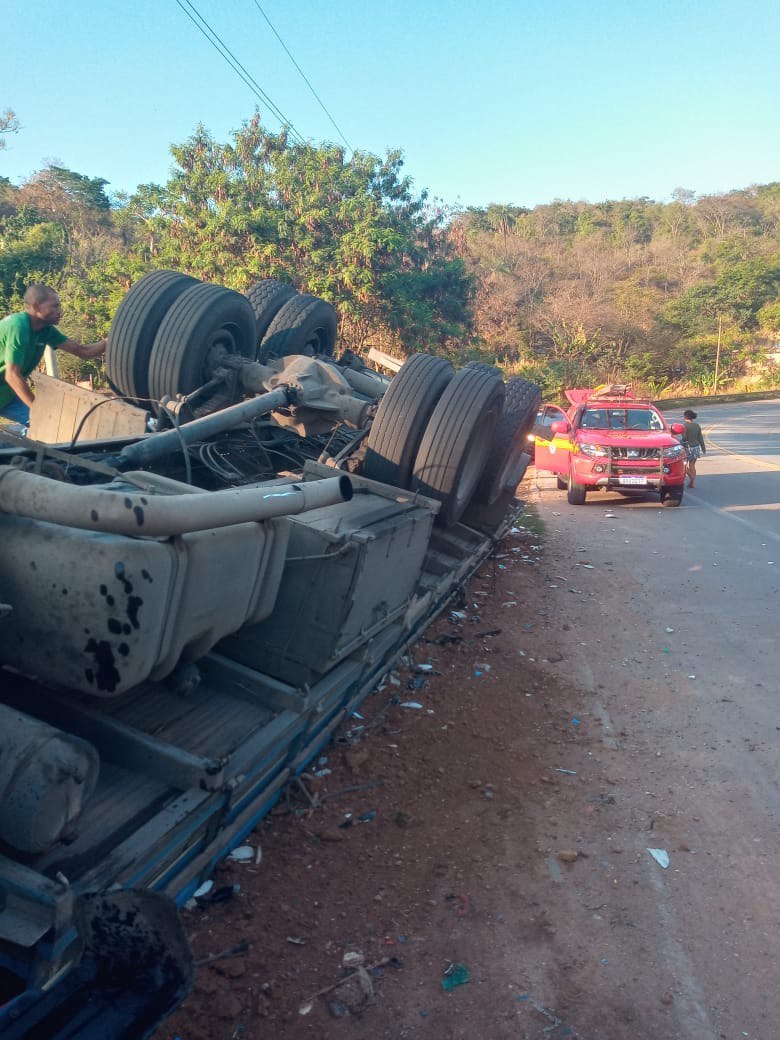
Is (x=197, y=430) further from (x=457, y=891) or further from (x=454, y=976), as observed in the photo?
(x=454, y=976)

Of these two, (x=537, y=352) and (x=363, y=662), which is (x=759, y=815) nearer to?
(x=363, y=662)

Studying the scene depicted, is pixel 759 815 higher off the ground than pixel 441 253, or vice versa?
pixel 441 253

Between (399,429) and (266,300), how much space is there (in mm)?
3464

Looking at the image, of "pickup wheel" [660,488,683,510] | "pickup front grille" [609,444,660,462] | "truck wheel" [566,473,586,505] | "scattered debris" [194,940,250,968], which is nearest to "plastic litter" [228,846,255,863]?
"scattered debris" [194,940,250,968]

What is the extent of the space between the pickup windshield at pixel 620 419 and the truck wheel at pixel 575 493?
1185mm

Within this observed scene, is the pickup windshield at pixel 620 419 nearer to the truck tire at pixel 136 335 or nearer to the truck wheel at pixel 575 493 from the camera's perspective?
the truck wheel at pixel 575 493

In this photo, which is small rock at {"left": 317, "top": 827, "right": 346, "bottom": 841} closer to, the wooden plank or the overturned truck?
the overturned truck

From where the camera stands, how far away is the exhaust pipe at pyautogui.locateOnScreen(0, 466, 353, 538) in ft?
7.47

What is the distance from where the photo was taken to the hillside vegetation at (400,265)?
19328mm

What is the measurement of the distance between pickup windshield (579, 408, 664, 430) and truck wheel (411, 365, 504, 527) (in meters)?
8.07

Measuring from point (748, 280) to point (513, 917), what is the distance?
49414 mm

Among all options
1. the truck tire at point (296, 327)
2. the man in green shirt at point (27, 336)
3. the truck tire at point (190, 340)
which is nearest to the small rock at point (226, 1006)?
the man in green shirt at point (27, 336)

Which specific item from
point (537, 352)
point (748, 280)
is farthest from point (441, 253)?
point (748, 280)

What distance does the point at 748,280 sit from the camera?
45.8m
